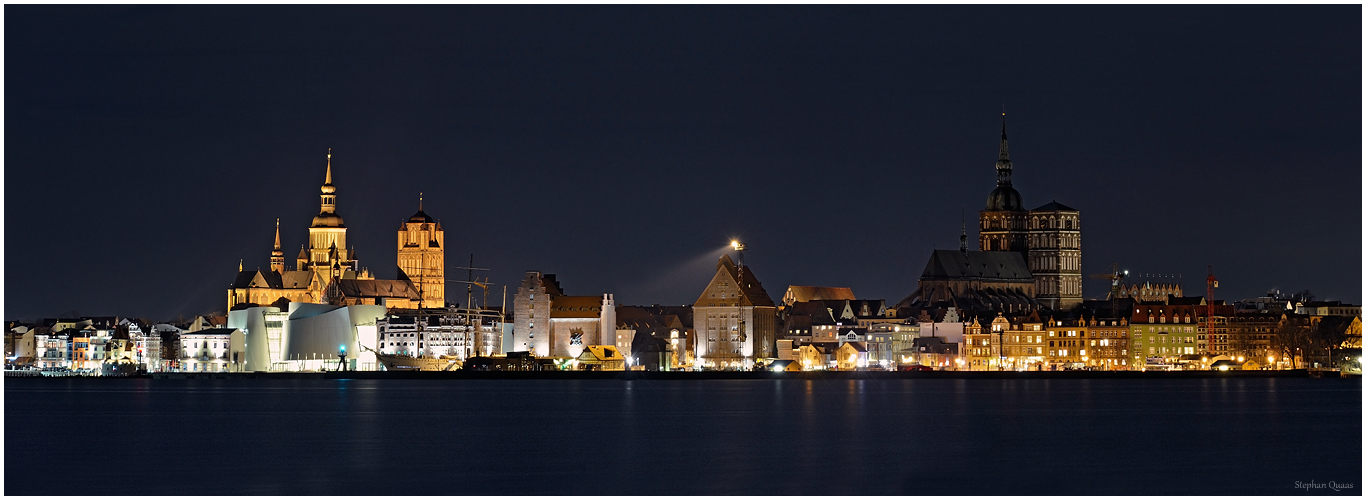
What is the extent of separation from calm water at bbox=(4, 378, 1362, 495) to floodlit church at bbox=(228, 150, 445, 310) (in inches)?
2580

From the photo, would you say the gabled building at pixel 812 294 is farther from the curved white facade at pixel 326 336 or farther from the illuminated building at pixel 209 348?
the illuminated building at pixel 209 348

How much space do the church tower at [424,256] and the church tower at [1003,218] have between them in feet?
153

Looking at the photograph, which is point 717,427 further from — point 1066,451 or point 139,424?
point 139,424

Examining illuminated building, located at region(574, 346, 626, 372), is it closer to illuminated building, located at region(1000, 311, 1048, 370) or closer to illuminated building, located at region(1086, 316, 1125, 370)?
illuminated building, located at region(1000, 311, 1048, 370)

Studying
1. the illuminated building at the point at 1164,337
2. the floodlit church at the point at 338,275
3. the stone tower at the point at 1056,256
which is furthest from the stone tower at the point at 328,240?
the illuminated building at the point at 1164,337

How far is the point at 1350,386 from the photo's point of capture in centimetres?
9438

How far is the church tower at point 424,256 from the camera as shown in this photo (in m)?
160

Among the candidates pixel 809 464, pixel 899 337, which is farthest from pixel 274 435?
pixel 899 337

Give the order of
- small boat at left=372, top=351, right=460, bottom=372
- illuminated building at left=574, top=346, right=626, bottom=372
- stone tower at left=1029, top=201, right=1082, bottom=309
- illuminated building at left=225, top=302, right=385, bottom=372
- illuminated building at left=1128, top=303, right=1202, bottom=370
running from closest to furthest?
illuminated building at left=1128, top=303, right=1202, bottom=370
illuminated building at left=574, top=346, right=626, bottom=372
small boat at left=372, top=351, right=460, bottom=372
illuminated building at left=225, top=302, right=385, bottom=372
stone tower at left=1029, top=201, right=1082, bottom=309

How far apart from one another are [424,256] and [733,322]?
4885 cm

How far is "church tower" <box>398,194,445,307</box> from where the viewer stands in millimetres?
159500

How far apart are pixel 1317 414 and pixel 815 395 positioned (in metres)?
24.1

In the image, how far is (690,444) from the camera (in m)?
47.9

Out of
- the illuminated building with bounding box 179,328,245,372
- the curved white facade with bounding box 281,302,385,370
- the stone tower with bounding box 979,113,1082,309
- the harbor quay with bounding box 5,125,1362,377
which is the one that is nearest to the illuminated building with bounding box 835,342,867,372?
the harbor quay with bounding box 5,125,1362,377
